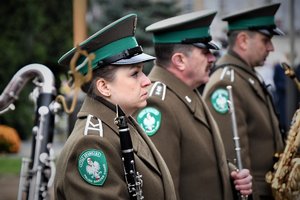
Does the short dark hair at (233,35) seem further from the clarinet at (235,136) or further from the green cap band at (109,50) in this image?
the green cap band at (109,50)

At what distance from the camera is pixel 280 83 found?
12.0 meters

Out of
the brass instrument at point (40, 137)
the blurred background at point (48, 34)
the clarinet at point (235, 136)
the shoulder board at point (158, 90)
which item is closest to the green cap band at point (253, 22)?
the clarinet at point (235, 136)

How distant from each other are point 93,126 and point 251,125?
230cm

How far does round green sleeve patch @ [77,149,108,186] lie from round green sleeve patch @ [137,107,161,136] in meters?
1.13

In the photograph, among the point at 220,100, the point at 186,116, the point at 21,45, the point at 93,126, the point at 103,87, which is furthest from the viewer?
the point at 21,45

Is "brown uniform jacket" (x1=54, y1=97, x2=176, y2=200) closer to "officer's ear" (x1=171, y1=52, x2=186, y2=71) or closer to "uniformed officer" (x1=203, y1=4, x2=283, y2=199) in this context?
"officer's ear" (x1=171, y1=52, x2=186, y2=71)

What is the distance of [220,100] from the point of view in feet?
18.2

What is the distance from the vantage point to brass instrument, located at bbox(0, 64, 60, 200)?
4.50 m

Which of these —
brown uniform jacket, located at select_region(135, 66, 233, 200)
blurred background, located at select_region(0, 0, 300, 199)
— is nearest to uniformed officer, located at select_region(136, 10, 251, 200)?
brown uniform jacket, located at select_region(135, 66, 233, 200)

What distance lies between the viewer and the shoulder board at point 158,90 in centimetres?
475

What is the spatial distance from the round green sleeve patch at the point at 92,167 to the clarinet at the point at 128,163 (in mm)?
108

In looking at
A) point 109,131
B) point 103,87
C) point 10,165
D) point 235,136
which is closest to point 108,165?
point 109,131

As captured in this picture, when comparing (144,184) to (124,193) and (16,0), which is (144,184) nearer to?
(124,193)

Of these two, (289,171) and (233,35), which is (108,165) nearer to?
(289,171)
